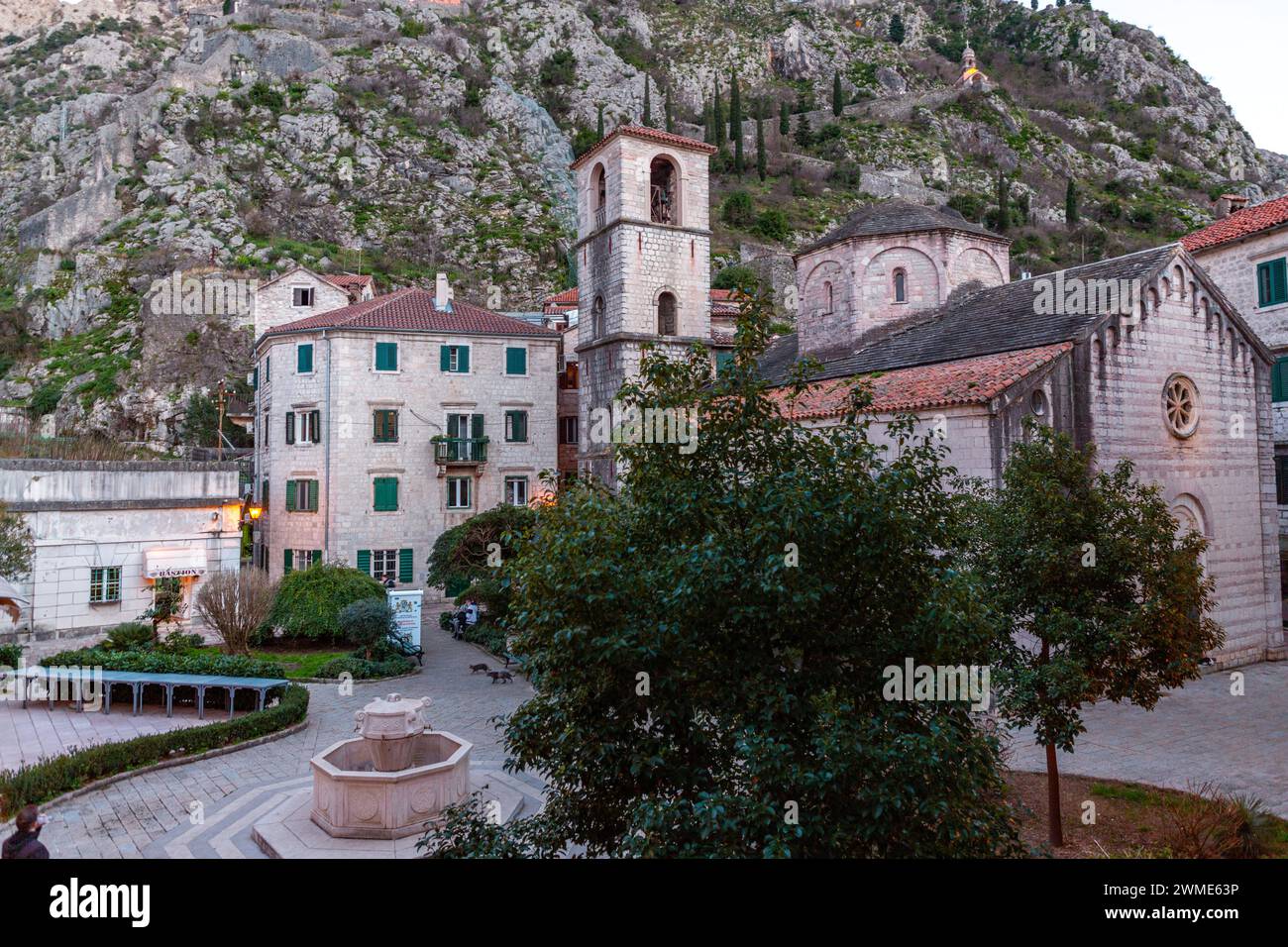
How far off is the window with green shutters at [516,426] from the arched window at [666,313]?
8.52 m

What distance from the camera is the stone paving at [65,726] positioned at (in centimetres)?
1377

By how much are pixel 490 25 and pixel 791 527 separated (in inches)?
4372

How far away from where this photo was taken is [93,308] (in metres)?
56.1

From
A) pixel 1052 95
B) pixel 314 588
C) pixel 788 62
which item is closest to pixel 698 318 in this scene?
pixel 314 588

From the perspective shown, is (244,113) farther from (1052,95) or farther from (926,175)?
(1052,95)

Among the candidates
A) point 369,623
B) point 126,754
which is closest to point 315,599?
point 369,623

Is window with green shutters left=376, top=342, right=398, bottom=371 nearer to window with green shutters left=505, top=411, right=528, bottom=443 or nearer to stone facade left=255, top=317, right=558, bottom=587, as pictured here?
stone facade left=255, top=317, right=558, bottom=587

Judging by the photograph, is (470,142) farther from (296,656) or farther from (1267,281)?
(1267,281)

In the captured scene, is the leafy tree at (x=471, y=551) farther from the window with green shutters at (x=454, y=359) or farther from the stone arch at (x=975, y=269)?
the stone arch at (x=975, y=269)

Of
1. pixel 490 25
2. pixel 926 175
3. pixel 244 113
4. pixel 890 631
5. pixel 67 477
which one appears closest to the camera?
pixel 890 631

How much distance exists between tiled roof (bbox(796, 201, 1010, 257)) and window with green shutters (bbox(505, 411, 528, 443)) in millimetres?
15185

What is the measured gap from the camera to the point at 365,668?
20406mm

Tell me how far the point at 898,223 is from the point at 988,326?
6710 millimetres

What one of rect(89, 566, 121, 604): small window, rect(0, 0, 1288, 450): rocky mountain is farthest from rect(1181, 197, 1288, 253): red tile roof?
rect(0, 0, 1288, 450): rocky mountain
